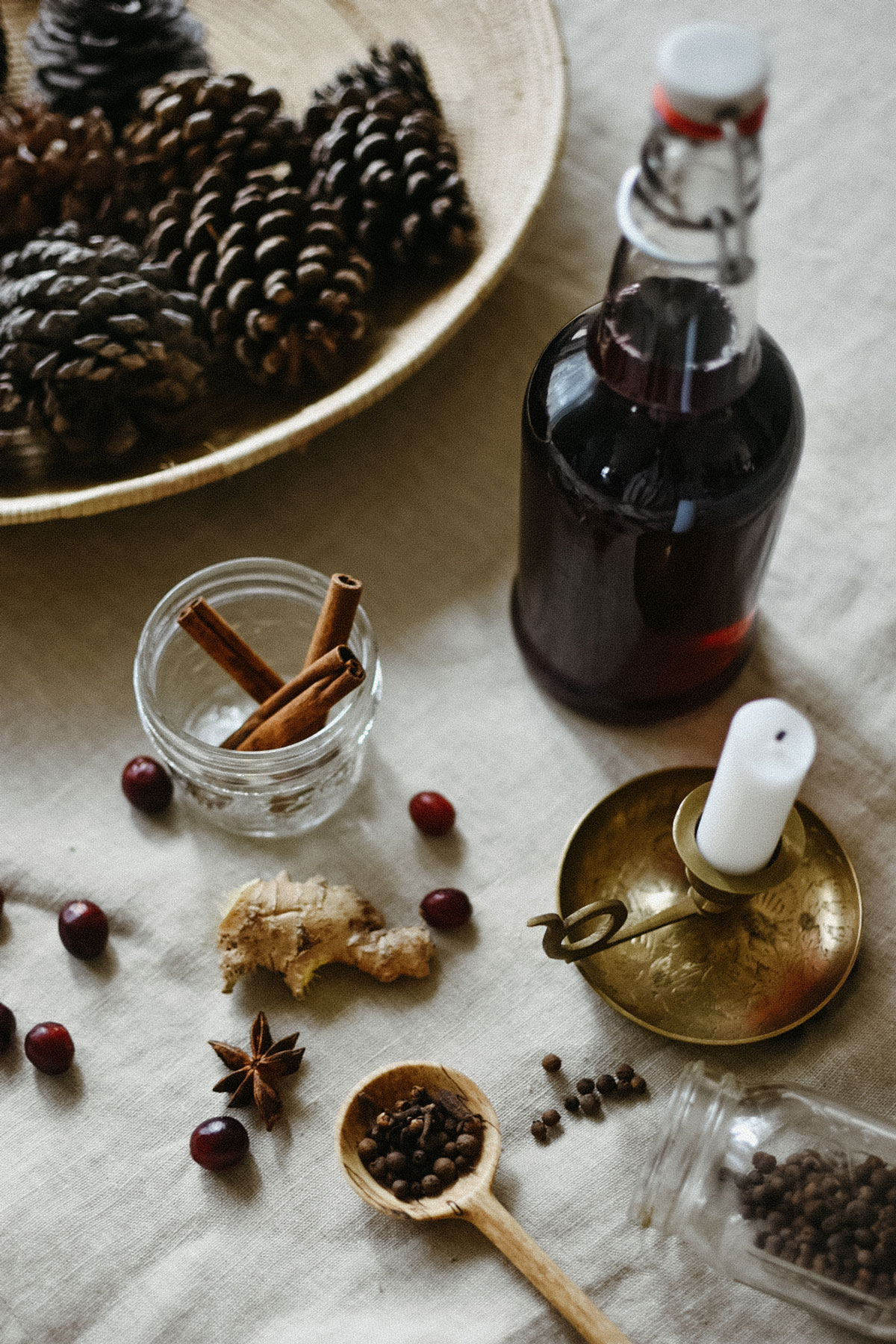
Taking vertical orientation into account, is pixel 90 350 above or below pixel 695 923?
above

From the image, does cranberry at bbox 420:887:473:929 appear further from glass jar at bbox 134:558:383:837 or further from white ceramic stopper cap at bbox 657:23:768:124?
white ceramic stopper cap at bbox 657:23:768:124

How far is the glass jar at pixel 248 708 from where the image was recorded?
738 mm

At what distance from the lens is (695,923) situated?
0.75m

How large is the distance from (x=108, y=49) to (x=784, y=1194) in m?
1.00

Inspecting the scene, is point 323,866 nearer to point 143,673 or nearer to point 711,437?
point 143,673

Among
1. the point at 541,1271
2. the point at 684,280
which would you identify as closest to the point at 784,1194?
the point at 541,1271

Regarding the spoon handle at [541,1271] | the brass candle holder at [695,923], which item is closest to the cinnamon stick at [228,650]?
the brass candle holder at [695,923]

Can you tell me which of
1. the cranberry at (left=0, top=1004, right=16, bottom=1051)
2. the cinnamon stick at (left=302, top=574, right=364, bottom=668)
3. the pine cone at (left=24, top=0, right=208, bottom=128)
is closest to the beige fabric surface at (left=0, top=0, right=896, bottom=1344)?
the cranberry at (left=0, top=1004, right=16, bottom=1051)

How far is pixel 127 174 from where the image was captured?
0.94m

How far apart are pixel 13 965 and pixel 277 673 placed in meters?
0.27

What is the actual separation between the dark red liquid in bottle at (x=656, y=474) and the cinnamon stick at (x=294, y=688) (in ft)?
0.51

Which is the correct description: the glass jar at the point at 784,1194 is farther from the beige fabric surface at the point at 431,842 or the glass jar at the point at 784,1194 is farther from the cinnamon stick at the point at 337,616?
the cinnamon stick at the point at 337,616

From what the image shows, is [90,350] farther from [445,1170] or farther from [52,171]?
[445,1170]

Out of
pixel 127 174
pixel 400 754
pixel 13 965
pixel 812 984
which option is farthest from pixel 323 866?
pixel 127 174
